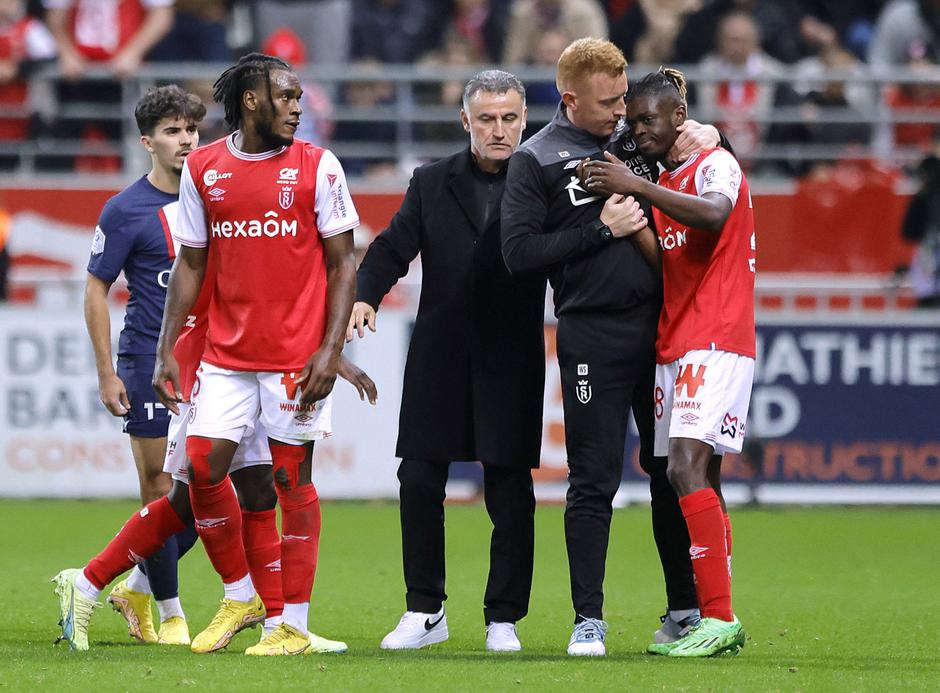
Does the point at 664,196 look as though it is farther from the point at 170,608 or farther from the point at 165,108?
the point at 170,608

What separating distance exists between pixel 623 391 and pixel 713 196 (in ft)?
2.88

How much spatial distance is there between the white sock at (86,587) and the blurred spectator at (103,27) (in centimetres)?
991

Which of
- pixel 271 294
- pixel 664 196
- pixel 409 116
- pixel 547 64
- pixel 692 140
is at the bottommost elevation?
pixel 271 294

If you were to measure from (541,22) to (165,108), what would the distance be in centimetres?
954

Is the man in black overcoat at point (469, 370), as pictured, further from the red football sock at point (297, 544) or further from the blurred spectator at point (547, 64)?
the blurred spectator at point (547, 64)

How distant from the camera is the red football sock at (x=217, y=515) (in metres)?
6.67


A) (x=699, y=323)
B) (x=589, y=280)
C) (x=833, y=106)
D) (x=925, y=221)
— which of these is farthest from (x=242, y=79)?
(x=833, y=106)

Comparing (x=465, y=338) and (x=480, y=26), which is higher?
(x=480, y=26)

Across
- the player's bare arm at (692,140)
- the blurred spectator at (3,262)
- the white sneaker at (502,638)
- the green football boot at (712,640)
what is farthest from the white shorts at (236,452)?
the blurred spectator at (3,262)

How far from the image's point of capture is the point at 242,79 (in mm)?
6664

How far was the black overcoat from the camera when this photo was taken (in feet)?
23.7

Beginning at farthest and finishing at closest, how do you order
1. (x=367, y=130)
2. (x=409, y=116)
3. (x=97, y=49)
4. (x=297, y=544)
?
1. (x=97, y=49)
2. (x=367, y=130)
3. (x=409, y=116)
4. (x=297, y=544)

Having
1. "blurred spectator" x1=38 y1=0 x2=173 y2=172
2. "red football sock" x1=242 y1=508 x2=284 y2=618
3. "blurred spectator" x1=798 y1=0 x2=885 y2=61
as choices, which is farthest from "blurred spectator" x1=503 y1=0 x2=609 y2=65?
"red football sock" x1=242 y1=508 x2=284 y2=618

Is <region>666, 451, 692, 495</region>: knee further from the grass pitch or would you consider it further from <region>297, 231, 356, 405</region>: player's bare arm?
<region>297, 231, 356, 405</region>: player's bare arm
